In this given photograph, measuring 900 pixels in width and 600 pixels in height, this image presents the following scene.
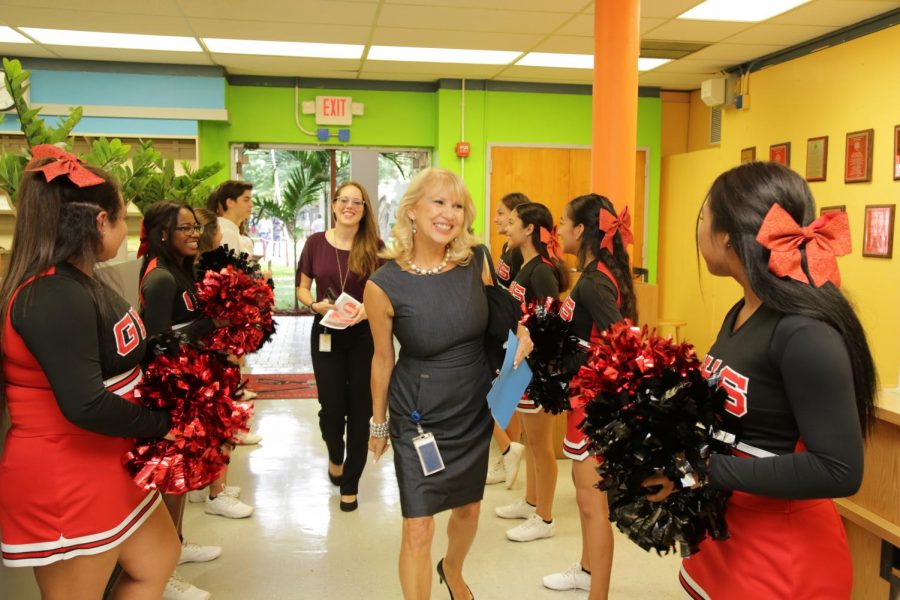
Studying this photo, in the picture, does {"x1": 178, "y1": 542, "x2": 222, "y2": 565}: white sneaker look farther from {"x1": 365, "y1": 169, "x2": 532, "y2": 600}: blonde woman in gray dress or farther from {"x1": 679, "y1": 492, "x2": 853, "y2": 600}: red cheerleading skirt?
{"x1": 679, "y1": 492, "x2": 853, "y2": 600}: red cheerleading skirt

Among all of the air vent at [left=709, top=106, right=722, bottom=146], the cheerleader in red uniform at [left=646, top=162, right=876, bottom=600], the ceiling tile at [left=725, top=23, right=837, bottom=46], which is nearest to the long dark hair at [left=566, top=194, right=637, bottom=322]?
the cheerleader in red uniform at [left=646, top=162, right=876, bottom=600]

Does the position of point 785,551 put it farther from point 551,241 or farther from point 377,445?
point 551,241

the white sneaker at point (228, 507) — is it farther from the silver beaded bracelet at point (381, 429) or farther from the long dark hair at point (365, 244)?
the silver beaded bracelet at point (381, 429)

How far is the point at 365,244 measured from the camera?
399cm

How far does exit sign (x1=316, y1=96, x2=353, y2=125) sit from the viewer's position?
346 inches

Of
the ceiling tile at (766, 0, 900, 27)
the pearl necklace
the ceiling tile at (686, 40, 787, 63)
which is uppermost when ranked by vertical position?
the ceiling tile at (686, 40, 787, 63)

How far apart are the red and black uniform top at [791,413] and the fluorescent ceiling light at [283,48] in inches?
253

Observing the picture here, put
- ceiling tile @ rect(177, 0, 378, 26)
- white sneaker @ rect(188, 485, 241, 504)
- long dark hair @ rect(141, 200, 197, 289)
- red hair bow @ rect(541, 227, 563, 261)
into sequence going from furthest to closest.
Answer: ceiling tile @ rect(177, 0, 378, 26) < white sneaker @ rect(188, 485, 241, 504) < red hair bow @ rect(541, 227, 563, 261) < long dark hair @ rect(141, 200, 197, 289)

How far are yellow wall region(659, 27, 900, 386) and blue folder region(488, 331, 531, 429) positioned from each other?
3.27 m

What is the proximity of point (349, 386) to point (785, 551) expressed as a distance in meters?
2.81

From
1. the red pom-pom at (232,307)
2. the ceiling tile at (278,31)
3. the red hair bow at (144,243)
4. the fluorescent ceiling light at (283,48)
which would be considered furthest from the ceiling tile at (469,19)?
the red hair bow at (144,243)

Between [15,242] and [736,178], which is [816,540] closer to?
[736,178]

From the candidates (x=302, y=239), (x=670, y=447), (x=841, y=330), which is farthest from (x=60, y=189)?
(x=302, y=239)

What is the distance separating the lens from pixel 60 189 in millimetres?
1769
